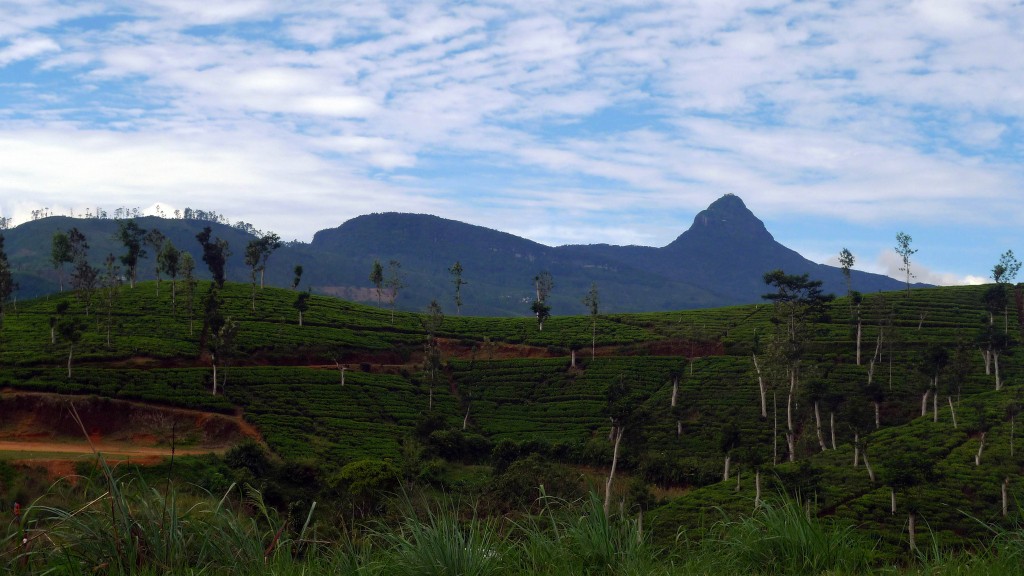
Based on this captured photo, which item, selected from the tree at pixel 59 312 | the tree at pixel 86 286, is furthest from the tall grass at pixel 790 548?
the tree at pixel 86 286

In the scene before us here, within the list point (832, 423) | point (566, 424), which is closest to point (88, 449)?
point (566, 424)

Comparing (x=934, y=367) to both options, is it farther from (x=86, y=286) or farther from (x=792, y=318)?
(x=86, y=286)

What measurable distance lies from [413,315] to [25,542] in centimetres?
9970

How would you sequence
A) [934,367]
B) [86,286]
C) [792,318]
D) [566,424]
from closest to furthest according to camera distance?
[934,367] → [566,424] → [792,318] → [86,286]

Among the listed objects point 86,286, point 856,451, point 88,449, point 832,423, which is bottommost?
point 88,449

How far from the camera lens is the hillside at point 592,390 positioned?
43.7 m

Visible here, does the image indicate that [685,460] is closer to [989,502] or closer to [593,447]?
[593,447]

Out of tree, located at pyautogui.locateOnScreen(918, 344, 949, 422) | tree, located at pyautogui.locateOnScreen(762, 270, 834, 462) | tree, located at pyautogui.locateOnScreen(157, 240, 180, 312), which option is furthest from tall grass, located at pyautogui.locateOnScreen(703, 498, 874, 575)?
tree, located at pyautogui.locateOnScreen(157, 240, 180, 312)

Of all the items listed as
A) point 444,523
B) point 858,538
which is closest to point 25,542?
point 444,523

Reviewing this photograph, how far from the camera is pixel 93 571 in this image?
5805 millimetres

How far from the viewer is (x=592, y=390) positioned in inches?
2682

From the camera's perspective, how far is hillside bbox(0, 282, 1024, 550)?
4366cm

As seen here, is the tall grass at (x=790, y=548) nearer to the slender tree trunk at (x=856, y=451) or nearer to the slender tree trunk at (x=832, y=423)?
the slender tree trunk at (x=856, y=451)

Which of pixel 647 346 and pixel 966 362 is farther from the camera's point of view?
pixel 647 346
